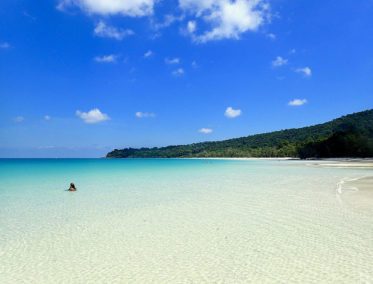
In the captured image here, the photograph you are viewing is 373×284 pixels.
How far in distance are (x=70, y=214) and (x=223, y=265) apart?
7486 mm

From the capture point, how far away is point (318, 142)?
91812 millimetres

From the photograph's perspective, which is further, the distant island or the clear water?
the distant island

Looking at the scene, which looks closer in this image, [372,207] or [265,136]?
[372,207]

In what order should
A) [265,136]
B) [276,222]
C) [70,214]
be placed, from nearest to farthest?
[276,222], [70,214], [265,136]

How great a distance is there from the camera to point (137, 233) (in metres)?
8.84

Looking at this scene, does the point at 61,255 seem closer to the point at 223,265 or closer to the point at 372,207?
the point at 223,265

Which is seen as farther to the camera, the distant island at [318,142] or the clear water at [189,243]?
the distant island at [318,142]

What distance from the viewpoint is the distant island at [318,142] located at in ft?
259

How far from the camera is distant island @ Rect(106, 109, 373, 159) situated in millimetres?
79000

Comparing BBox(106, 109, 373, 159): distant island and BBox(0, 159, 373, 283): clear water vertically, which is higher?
BBox(106, 109, 373, 159): distant island

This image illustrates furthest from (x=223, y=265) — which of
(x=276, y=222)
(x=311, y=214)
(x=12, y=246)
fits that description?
(x=311, y=214)

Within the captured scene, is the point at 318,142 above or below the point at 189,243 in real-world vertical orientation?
above

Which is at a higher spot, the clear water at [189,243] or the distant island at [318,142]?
the distant island at [318,142]

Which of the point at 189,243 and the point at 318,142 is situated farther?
the point at 318,142
